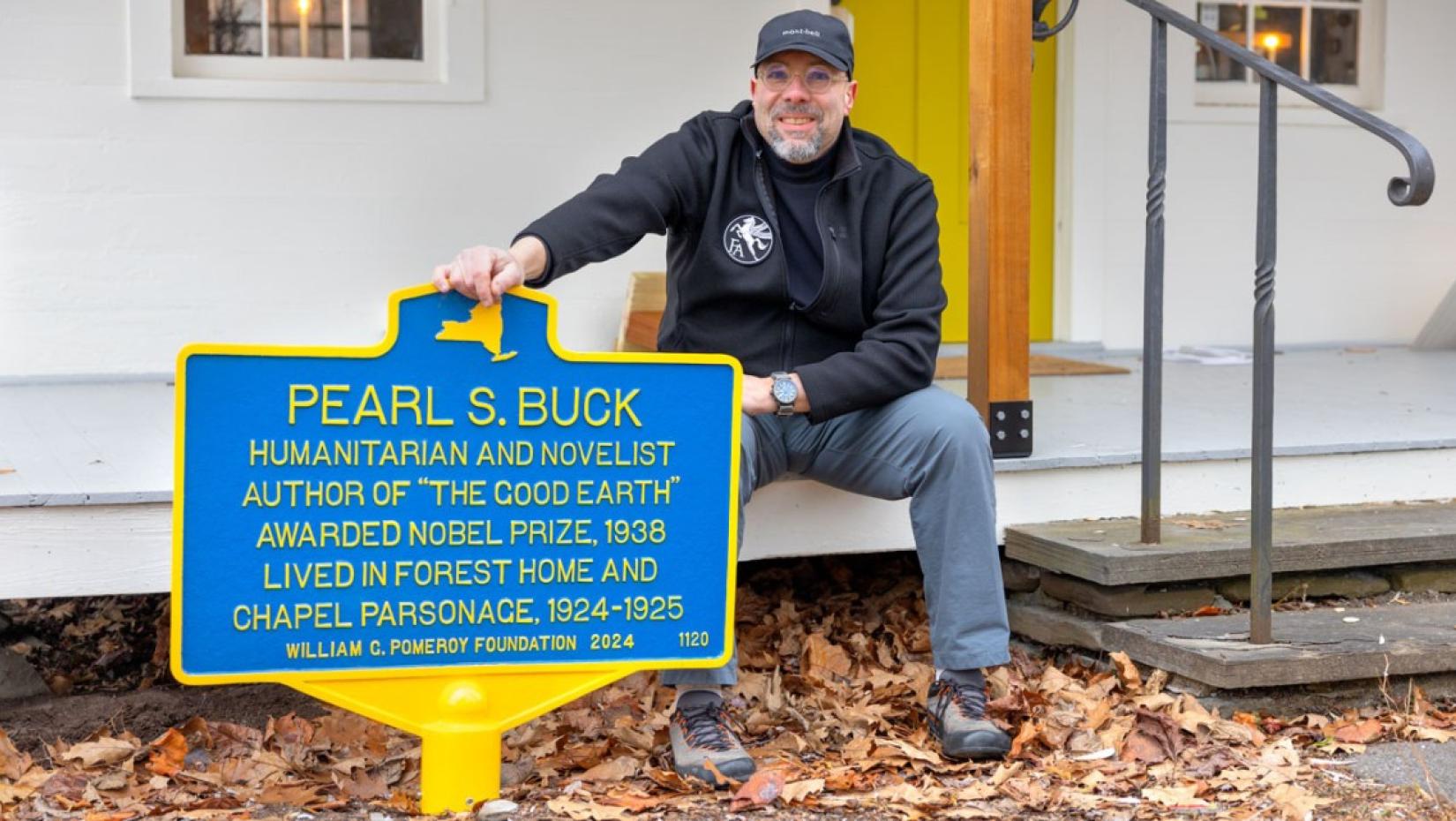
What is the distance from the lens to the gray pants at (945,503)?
350 centimetres

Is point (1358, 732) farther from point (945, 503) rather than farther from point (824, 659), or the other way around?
point (824, 659)

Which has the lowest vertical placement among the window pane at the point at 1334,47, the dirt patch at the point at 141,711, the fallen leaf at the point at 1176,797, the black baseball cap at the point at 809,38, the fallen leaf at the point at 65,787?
the dirt patch at the point at 141,711

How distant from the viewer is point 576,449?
305 cm

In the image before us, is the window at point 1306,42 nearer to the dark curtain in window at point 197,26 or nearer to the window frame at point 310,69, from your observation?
the window frame at point 310,69

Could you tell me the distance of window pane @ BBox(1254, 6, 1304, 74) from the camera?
7711 mm

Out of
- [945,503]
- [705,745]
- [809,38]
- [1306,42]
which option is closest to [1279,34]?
[1306,42]

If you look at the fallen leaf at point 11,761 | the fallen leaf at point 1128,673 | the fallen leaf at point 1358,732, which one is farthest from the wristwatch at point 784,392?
the fallen leaf at point 11,761

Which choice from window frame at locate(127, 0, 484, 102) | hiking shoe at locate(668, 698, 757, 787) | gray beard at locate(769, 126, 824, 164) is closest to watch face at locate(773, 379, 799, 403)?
gray beard at locate(769, 126, 824, 164)

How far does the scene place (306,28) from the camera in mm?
6352

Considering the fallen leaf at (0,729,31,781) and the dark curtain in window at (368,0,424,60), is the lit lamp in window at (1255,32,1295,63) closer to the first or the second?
the dark curtain in window at (368,0,424,60)

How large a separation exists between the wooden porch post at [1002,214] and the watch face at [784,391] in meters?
0.92

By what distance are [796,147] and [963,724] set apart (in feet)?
4.22

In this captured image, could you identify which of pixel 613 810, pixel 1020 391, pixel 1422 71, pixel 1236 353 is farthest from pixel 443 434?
pixel 1422 71

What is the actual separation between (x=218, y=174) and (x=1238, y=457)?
3.80m
